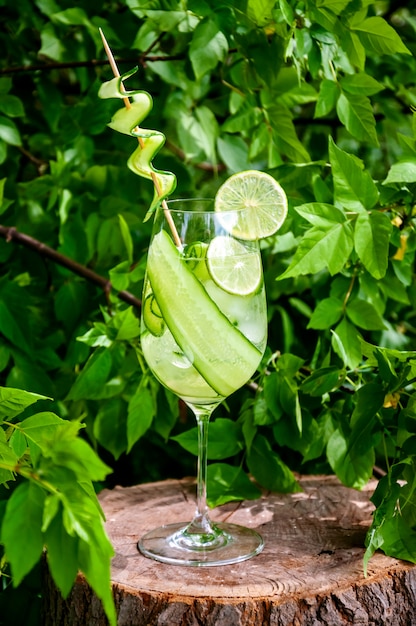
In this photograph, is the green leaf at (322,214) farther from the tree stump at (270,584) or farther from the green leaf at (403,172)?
the tree stump at (270,584)

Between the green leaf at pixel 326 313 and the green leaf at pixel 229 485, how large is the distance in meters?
0.29

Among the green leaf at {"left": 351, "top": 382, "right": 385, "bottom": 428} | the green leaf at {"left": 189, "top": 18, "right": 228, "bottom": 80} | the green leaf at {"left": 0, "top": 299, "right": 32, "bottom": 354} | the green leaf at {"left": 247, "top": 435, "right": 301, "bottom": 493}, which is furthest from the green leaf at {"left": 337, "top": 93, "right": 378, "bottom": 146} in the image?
the green leaf at {"left": 0, "top": 299, "right": 32, "bottom": 354}

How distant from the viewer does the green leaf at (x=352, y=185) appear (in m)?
1.34

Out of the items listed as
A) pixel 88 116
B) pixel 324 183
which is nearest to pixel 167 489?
pixel 324 183

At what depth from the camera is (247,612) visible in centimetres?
104

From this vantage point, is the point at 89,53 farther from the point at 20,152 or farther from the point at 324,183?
the point at 324,183

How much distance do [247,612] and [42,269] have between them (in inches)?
37.7

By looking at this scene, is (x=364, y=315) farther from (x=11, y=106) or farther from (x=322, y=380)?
(x=11, y=106)

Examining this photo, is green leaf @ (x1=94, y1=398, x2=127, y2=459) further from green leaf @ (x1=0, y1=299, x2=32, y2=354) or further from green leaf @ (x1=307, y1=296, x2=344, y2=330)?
green leaf @ (x1=307, y1=296, x2=344, y2=330)

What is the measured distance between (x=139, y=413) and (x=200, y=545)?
28 centimetres

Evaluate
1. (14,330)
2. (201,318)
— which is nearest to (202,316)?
(201,318)

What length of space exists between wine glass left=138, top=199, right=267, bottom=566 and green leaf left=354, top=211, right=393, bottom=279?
0.66ft

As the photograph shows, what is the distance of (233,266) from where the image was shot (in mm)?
1138

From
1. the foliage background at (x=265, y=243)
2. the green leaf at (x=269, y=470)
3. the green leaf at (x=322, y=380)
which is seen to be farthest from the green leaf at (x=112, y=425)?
the green leaf at (x=322, y=380)
